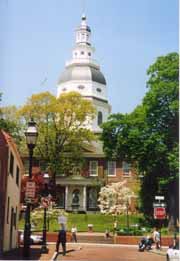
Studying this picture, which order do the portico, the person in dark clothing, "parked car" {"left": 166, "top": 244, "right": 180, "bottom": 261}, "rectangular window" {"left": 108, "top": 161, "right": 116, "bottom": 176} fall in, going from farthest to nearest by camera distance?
1. "rectangular window" {"left": 108, "top": 161, "right": 116, "bottom": 176}
2. the portico
3. the person in dark clothing
4. "parked car" {"left": 166, "top": 244, "right": 180, "bottom": 261}

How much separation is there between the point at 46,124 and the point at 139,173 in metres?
2.10

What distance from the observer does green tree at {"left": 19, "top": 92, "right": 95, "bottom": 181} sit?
789 cm

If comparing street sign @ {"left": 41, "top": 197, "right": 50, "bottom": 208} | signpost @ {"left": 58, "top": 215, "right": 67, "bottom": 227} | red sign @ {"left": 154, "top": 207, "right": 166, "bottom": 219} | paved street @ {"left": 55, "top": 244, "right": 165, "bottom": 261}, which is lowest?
paved street @ {"left": 55, "top": 244, "right": 165, "bottom": 261}

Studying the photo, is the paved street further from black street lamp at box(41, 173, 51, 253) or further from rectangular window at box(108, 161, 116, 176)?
rectangular window at box(108, 161, 116, 176)

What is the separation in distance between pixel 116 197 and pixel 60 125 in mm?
3453

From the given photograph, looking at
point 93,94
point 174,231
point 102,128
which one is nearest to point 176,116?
point 174,231

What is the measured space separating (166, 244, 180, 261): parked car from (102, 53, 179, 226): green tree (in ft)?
1.14

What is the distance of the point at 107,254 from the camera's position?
6957 mm

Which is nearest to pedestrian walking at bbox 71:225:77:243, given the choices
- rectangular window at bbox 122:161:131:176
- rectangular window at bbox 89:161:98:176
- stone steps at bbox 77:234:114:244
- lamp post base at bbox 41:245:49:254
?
stone steps at bbox 77:234:114:244

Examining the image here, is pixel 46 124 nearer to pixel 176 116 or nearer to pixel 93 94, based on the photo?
pixel 176 116

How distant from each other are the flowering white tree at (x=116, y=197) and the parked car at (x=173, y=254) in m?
3.40

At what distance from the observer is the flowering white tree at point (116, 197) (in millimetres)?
10447

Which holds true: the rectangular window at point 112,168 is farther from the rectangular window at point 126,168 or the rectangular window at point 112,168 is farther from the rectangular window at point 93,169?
the rectangular window at point 93,169

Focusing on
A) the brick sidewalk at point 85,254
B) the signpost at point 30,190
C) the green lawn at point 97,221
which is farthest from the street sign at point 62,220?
the signpost at point 30,190
